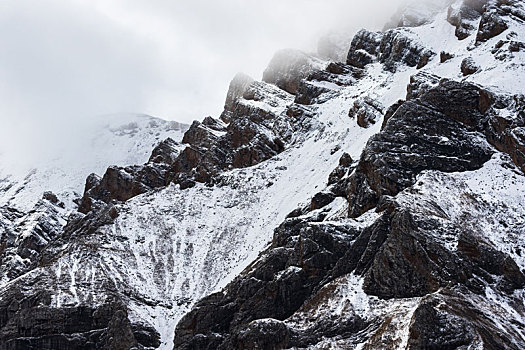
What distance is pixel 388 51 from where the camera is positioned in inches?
4331

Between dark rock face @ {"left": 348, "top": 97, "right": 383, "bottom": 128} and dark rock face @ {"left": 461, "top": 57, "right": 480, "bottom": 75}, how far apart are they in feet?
45.8

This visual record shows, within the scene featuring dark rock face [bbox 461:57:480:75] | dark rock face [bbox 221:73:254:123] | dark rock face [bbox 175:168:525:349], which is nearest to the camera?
dark rock face [bbox 175:168:525:349]

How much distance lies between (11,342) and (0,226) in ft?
171

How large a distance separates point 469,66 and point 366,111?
17.2 m

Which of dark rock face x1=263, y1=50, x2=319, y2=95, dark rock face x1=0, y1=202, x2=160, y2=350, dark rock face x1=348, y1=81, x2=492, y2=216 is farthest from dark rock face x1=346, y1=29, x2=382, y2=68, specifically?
dark rock face x1=0, y1=202, x2=160, y2=350

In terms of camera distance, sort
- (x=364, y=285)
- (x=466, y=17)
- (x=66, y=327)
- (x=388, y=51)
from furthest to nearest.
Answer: (x=388, y=51)
(x=466, y=17)
(x=66, y=327)
(x=364, y=285)

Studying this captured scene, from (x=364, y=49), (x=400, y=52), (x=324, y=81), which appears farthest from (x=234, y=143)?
(x=364, y=49)

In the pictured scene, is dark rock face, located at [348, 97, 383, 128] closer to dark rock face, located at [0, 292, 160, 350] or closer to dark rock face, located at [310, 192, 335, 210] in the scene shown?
dark rock face, located at [310, 192, 335, 210]

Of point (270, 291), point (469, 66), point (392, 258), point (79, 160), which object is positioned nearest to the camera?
point (392, 258)

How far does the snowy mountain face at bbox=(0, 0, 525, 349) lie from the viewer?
159 ft

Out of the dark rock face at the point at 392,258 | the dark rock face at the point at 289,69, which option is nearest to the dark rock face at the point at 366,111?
the dark rock face at the point at 392,258

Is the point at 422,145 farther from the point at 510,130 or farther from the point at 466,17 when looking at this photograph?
the point at 466,17

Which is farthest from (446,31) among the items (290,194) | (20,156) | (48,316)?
(20,156)

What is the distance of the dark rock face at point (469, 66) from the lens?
78.1 m
